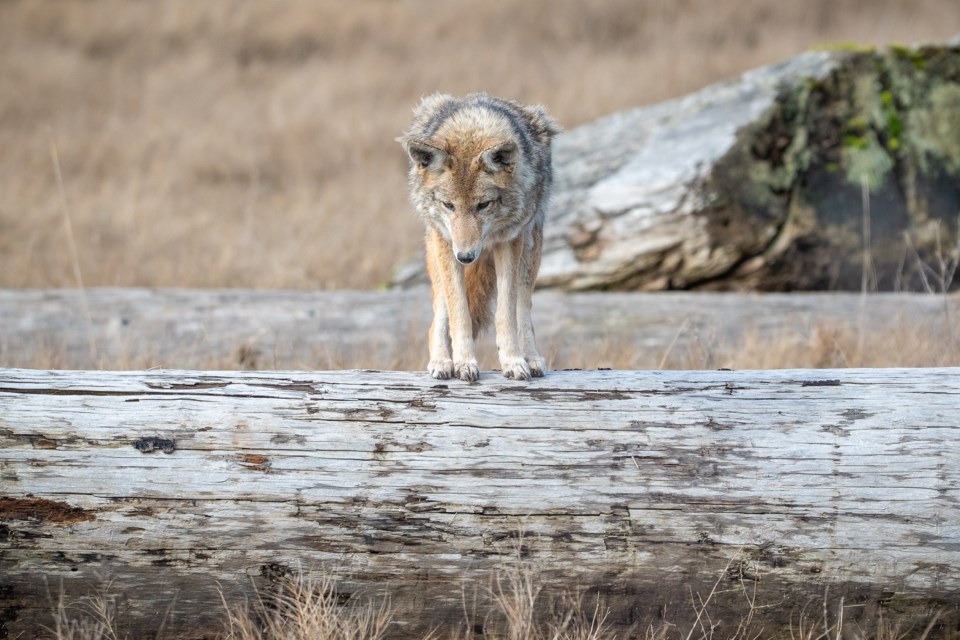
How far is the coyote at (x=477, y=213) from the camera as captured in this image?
13.4 ft

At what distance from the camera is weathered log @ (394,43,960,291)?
7.81 metres

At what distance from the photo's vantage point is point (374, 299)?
746cm

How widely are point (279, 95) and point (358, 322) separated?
10.4 metres

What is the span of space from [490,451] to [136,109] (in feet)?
48.3

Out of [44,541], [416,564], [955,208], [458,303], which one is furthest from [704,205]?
[44,541]

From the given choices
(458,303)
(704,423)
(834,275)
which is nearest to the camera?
(704,423)

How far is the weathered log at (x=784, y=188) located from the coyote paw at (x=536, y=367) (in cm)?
381

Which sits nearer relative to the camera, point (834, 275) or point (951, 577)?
point (951, 577)

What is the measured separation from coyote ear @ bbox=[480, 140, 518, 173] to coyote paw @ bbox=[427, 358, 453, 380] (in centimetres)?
91

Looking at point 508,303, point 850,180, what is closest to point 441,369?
point 508,303

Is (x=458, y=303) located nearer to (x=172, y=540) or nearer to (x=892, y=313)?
(x=172, y=540)

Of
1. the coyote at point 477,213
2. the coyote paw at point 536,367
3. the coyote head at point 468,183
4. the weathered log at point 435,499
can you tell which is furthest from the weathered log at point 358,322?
the weathered log at point 435,499

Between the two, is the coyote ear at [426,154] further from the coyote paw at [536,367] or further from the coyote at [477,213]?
the coyote paw at [536,367]

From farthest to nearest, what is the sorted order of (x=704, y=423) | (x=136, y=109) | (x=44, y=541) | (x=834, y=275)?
(x=136, y=109) → (x=834, y=275) → (x=704, y=423) → (x=44, y=541)
